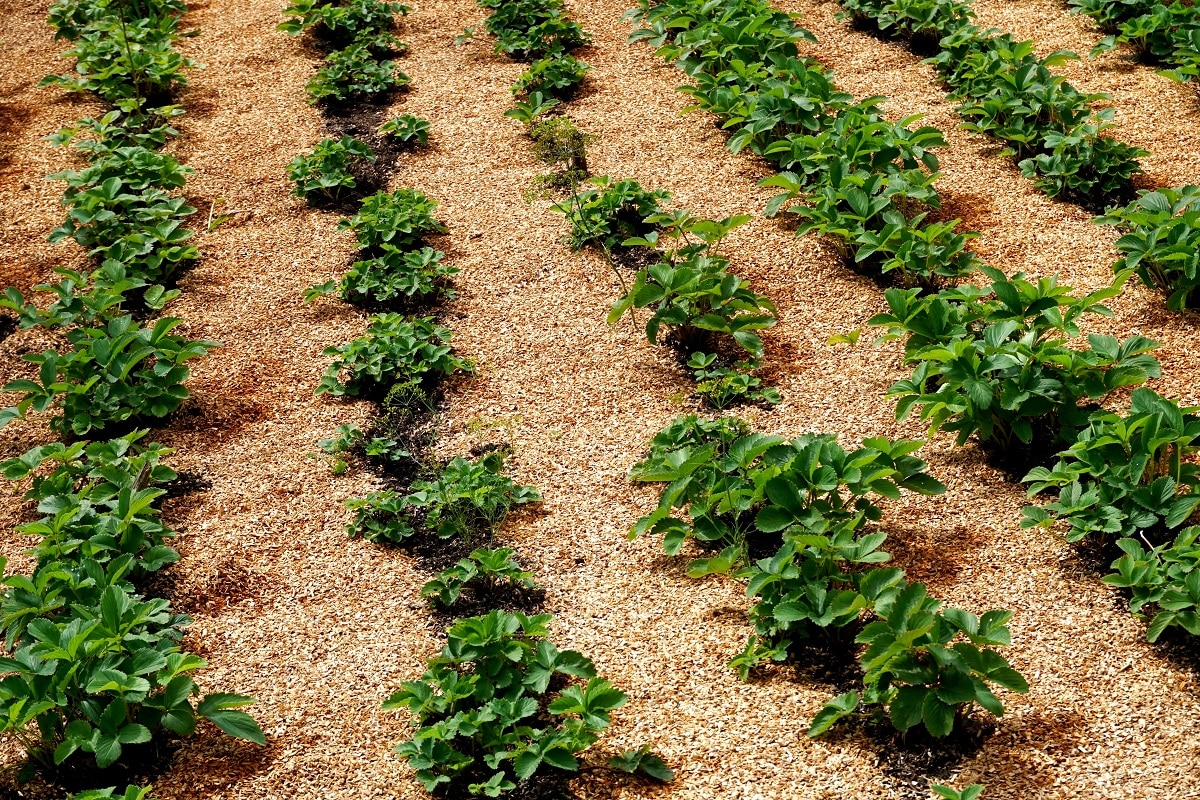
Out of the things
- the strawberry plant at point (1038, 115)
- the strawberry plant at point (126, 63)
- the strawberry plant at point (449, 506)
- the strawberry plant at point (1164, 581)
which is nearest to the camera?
the strawberry plant at point (1164, 581)

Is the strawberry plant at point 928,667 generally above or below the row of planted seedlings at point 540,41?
below

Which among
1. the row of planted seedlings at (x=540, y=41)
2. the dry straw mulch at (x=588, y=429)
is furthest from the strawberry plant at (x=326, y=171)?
the row of planted seedlings at (x=540, y=41)

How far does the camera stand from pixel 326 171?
19.9 ft

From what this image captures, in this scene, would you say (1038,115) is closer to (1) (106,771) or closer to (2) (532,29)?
(2) (532,29)

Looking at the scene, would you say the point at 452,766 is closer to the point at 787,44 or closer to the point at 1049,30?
the point at 787,44

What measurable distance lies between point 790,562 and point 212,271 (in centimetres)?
353

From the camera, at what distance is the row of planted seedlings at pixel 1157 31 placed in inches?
244

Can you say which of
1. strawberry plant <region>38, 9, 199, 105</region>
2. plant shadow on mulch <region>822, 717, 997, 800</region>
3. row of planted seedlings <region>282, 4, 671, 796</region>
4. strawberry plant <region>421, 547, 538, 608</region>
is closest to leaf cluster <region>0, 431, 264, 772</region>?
row of planted seedlings <region>282, 4, 671, 796</region>

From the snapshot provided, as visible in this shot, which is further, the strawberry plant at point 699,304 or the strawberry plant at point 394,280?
the strawberry plant at point 394,280

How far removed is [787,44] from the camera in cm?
668

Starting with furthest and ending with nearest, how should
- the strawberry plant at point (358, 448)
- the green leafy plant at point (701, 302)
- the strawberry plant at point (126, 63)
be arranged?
the strawberry plant at point (126, 63)
the green leafy plant at point (701, 302)
the strawberry plant at point (358, 448)

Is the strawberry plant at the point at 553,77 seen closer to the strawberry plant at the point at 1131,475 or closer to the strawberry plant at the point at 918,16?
the strawberry plant at the point at 918,16

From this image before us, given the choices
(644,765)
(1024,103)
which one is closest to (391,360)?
(644,765)

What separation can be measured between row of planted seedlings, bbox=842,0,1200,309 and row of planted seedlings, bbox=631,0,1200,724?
0.58 feet
